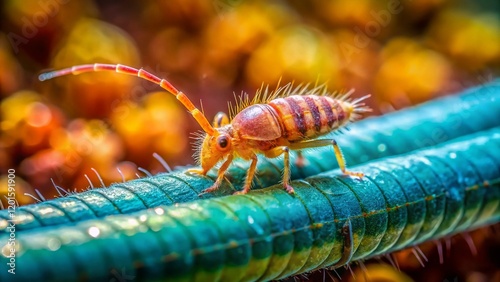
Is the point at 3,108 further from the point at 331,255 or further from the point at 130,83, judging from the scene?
the point at 331,255

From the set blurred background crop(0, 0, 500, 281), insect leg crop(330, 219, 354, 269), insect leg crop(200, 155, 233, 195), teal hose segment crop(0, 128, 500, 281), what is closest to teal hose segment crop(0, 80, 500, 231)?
insect leg crop(200, 155, 233, 195)

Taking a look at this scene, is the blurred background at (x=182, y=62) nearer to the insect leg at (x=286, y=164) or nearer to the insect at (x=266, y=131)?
the insect at (x=266, y=131)

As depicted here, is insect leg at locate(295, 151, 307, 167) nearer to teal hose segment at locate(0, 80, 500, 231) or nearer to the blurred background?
teal hose segment at locate(0, 80, 500, 231)

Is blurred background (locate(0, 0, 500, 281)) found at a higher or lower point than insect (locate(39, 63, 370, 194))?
higher

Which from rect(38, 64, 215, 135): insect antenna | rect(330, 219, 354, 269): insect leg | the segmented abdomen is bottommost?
rect(330, 219, 354, 269): insect leg

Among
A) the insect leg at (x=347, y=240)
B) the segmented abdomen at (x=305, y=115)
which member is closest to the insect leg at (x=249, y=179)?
the segmented abdomen at (x=305, y=115)

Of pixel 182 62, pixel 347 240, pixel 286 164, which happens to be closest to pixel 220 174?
pixel 286 164
